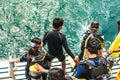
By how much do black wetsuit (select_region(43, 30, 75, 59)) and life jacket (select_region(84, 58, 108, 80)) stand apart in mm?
1875

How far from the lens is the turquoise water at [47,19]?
1611 cm

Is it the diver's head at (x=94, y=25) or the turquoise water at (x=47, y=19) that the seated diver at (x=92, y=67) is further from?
the turquoise water at (x=47, y=19)

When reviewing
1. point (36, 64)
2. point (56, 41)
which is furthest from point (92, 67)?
point (56, 41)

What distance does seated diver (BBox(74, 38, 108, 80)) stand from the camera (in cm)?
565

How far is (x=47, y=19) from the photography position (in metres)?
17.0

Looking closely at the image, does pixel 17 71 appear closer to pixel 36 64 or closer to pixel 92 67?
pixel 36 64

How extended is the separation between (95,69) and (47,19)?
37.6 ft

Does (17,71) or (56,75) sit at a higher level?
(56,75)

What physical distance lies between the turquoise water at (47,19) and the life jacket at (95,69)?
10.2m

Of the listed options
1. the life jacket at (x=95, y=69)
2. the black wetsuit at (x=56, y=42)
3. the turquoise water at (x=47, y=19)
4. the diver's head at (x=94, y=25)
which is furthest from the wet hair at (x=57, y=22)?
the turquoise water at (x=47, y=19)

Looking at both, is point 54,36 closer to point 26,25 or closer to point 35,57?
point 35,57

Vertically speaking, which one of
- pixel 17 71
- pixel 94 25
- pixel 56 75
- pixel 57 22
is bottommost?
pixel 17 71

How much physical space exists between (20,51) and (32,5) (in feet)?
8.49

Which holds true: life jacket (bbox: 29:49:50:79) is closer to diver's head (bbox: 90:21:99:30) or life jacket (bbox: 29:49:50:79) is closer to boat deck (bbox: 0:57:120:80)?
diver's head (bbox: 90:21:99:30)
